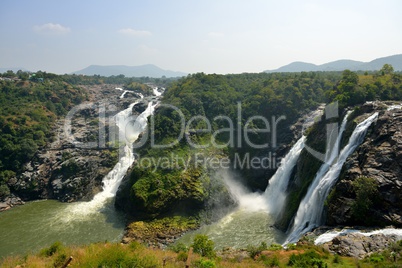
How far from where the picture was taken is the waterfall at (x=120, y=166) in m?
37.7

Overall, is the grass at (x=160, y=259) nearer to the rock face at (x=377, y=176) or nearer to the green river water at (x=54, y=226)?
the rock face at (x=377, y=176)

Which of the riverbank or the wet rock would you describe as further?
the wet rock

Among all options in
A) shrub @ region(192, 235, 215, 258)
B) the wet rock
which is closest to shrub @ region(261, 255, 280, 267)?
shrub @ region(192, 235, 215, 258)

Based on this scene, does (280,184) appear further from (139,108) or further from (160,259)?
(139,108)

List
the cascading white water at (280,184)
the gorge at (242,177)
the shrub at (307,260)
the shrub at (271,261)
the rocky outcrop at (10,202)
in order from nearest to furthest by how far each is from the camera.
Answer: the shrub at (307,260) < the shrub at (271,261) < the gorge at (242,177) < the cascading white water at (280,184) < the rocky outcrop at (10,202)

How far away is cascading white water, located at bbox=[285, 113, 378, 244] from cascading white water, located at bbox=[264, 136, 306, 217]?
618 cm

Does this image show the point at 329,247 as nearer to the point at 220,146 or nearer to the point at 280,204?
the point at 280,204

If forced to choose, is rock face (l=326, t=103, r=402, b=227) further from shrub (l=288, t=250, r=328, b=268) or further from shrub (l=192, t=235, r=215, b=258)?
→ shrub (l=192, t=235, r=215, b=258)

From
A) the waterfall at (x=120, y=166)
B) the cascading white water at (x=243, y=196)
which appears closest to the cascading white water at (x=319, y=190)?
the cascading white water at (x=243, y=196)

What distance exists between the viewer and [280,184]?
35656 millimetres

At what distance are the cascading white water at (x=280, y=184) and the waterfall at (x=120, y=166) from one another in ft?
69.6

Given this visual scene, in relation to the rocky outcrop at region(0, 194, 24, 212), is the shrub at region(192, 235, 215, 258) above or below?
above

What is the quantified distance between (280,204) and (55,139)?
42.0m

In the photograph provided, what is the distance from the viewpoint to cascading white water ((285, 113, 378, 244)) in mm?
24500
